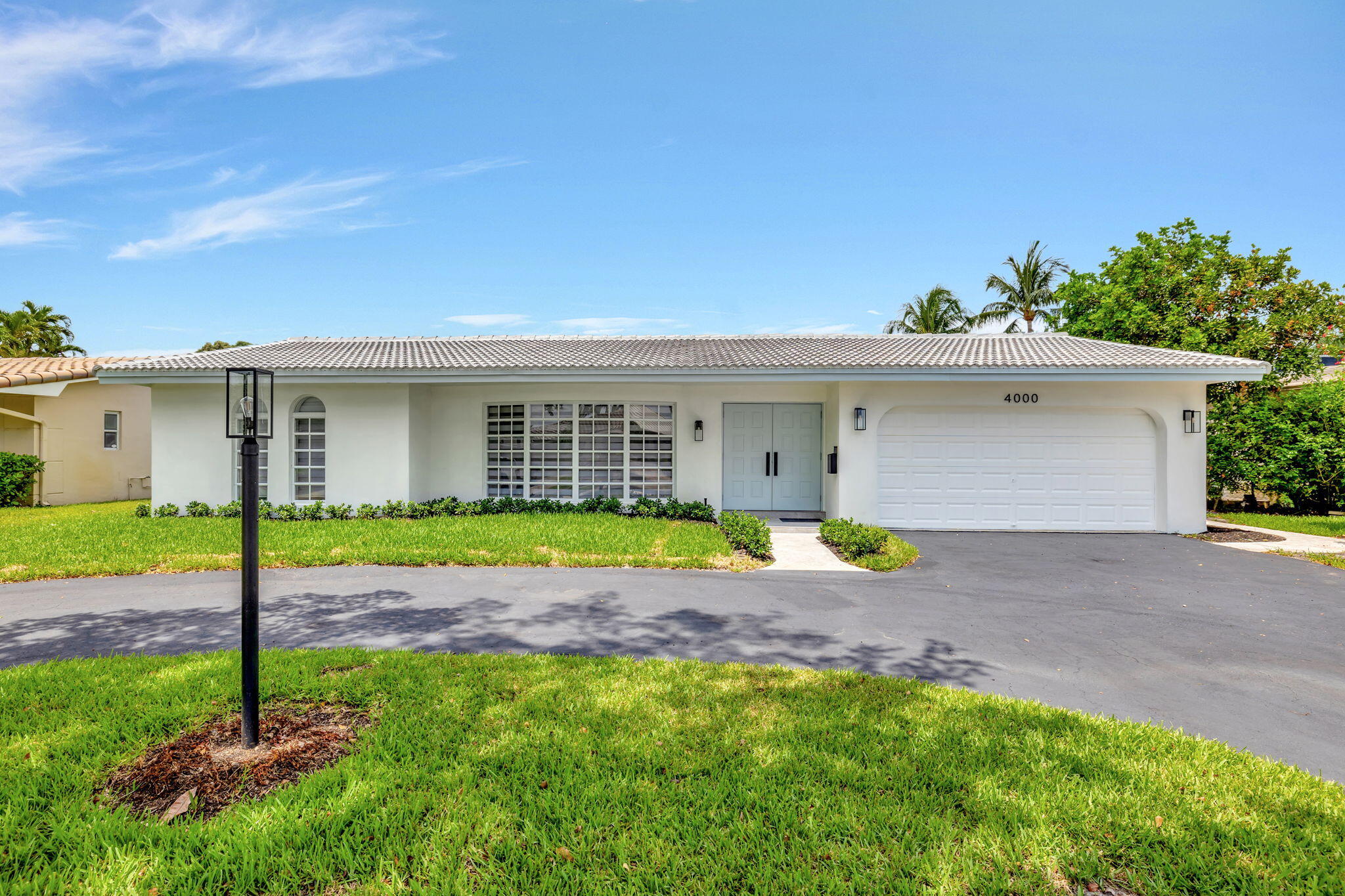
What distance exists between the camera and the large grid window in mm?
13078

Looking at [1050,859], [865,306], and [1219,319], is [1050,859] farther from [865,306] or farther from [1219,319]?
[865,306]

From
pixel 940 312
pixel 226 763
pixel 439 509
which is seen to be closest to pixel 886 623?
pixel 226 763

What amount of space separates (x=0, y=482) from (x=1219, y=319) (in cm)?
3132

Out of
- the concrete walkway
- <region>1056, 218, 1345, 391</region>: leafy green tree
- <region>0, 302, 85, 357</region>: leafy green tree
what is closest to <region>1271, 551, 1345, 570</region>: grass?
the concrete walkway

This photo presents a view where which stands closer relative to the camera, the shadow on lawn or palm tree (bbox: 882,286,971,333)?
the shadow on lawn

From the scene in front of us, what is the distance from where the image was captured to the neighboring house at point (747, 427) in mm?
11297

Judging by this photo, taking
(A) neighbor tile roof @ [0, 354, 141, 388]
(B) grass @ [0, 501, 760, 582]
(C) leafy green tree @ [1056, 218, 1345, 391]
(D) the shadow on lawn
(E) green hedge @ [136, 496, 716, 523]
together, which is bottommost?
(D) the shadow on lawn

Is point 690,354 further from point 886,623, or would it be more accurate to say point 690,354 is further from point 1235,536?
point 1235,536

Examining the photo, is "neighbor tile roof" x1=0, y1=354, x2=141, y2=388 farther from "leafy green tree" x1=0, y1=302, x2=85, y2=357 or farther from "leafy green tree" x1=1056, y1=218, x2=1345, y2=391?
"leafy green tree" x1=1056, y1=218, x2=1345, y2=391

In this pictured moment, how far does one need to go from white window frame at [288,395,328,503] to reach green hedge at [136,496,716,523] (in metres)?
0.33

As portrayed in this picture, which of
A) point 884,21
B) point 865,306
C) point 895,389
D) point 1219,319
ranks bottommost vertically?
point 895,389

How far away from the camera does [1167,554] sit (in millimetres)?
9016

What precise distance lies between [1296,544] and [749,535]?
936cm

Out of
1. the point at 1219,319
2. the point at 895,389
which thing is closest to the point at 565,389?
the point at 895,389
